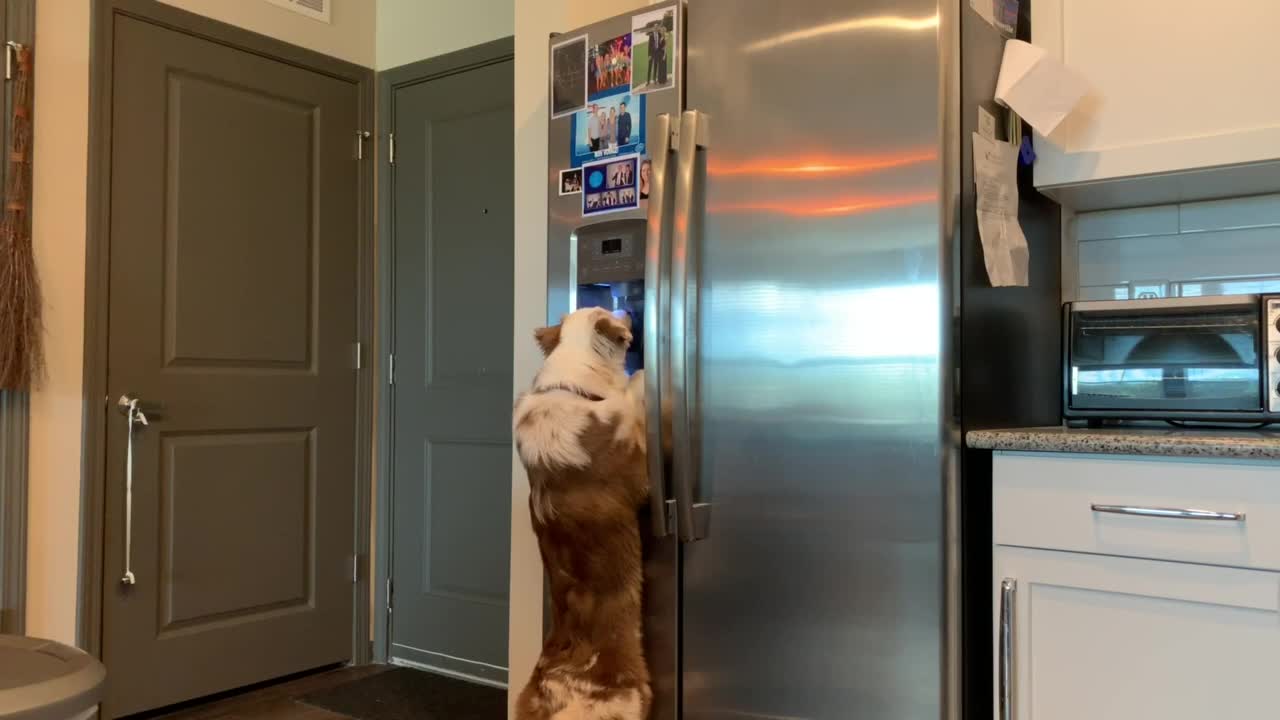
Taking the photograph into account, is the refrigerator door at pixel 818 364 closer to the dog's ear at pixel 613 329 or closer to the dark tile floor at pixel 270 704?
the dog's ear at pixel 613 329

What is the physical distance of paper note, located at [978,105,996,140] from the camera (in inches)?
68.9

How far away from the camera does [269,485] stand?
Result: 3232mm

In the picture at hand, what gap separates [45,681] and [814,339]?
123 centimetres

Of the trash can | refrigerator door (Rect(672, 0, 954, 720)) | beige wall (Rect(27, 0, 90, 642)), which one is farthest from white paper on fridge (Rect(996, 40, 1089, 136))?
beige wall (Rect(27, 0, 90, 642))

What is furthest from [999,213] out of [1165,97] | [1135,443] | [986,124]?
[1135,443]

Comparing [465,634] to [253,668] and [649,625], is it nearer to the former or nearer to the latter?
[253,668]

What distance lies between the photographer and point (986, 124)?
Answer: 5.83ft

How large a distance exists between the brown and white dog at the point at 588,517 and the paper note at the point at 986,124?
751 mm

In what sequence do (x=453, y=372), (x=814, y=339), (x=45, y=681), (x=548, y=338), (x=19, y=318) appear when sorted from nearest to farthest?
(x=45, y=681)
(x=814, y=339)
(x=548, y=338)
(x=19, y=318)
(x=453, y=372)

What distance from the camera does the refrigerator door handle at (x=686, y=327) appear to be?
185 cm

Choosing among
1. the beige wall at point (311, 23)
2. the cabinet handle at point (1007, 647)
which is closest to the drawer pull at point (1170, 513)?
the cabinet handle at point (1007, 647)

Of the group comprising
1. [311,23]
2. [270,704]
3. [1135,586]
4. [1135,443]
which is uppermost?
[311,23]

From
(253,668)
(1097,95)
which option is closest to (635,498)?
(1097,95)

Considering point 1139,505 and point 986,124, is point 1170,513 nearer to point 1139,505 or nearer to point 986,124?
point 1139,505
